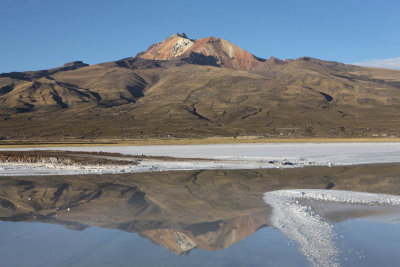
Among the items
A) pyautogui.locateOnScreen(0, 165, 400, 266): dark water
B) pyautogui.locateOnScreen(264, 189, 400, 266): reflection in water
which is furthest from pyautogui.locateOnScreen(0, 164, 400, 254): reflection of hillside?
pyautogui.locateOnScreen(264, 189, 400, 266): reflection in water

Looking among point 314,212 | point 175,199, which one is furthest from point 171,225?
point 314,212

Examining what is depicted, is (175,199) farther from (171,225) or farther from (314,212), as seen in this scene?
(314,212)

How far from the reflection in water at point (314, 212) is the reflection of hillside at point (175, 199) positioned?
680 millimetres

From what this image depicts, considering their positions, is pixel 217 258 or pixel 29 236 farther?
pixel 29 236

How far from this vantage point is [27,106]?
190m

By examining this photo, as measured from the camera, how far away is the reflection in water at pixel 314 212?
1038 cm

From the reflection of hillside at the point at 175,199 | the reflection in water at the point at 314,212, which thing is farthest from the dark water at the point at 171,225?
the reflection in water at the point at 314,212

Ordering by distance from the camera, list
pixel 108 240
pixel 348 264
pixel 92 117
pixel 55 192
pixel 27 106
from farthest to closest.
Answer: pixel 27 106
pixel 92 117
pixel 55 192
pixel 108 240
pixel 348 264

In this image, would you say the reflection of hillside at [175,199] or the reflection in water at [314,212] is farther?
the reflection of hillside at [175,199]

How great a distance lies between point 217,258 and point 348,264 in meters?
2.99

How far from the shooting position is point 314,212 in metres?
15.0

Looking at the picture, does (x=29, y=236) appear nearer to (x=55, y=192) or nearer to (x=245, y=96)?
(x=55, y=192)

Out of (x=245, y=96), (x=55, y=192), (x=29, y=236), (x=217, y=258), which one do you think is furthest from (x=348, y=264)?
(x=245, y=96)

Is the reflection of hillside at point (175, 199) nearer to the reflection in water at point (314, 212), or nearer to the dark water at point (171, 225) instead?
the dark water at point (171, 225)
